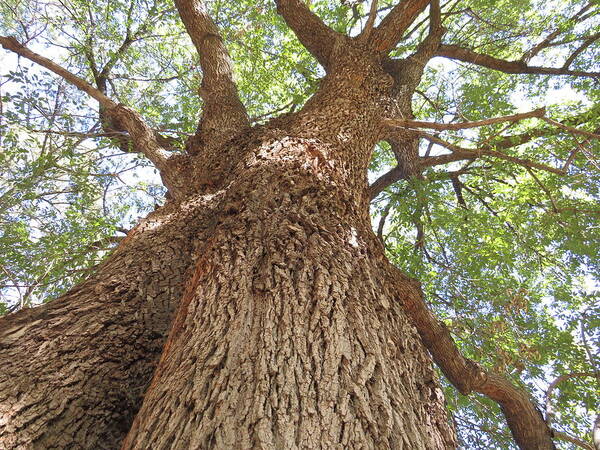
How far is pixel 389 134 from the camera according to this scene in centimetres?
369

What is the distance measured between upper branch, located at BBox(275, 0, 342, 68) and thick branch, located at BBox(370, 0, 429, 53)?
0.47 metres

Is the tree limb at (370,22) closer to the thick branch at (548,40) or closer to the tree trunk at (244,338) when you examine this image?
the tree trunk at (244,338)

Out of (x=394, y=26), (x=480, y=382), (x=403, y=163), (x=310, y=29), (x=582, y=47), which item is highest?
(x=582, y=47)

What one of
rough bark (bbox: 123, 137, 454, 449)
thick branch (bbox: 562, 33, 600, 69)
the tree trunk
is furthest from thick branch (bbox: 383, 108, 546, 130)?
thick branch (bbox: 562, 33, 600, 69)

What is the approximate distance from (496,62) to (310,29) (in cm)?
251

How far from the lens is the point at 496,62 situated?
196 inches

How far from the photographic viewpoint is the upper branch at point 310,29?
438 centimetres

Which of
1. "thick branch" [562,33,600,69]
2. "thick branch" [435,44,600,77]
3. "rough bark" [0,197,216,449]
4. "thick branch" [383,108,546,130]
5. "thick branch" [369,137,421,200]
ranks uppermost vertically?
"thick branch" [562,33,600,69]

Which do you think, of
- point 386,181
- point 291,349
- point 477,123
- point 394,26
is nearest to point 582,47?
point 394,26

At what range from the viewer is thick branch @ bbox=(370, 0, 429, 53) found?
4191mm

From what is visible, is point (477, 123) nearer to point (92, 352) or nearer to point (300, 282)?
point (300, 282)

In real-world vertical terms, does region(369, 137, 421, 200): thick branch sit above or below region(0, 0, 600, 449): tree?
above

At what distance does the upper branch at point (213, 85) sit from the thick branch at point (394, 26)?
1.66 meters

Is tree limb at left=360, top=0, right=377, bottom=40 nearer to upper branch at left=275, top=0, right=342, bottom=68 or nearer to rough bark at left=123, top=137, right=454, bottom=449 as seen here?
upper branch at left=275, top=0, right=342, bottom=68
